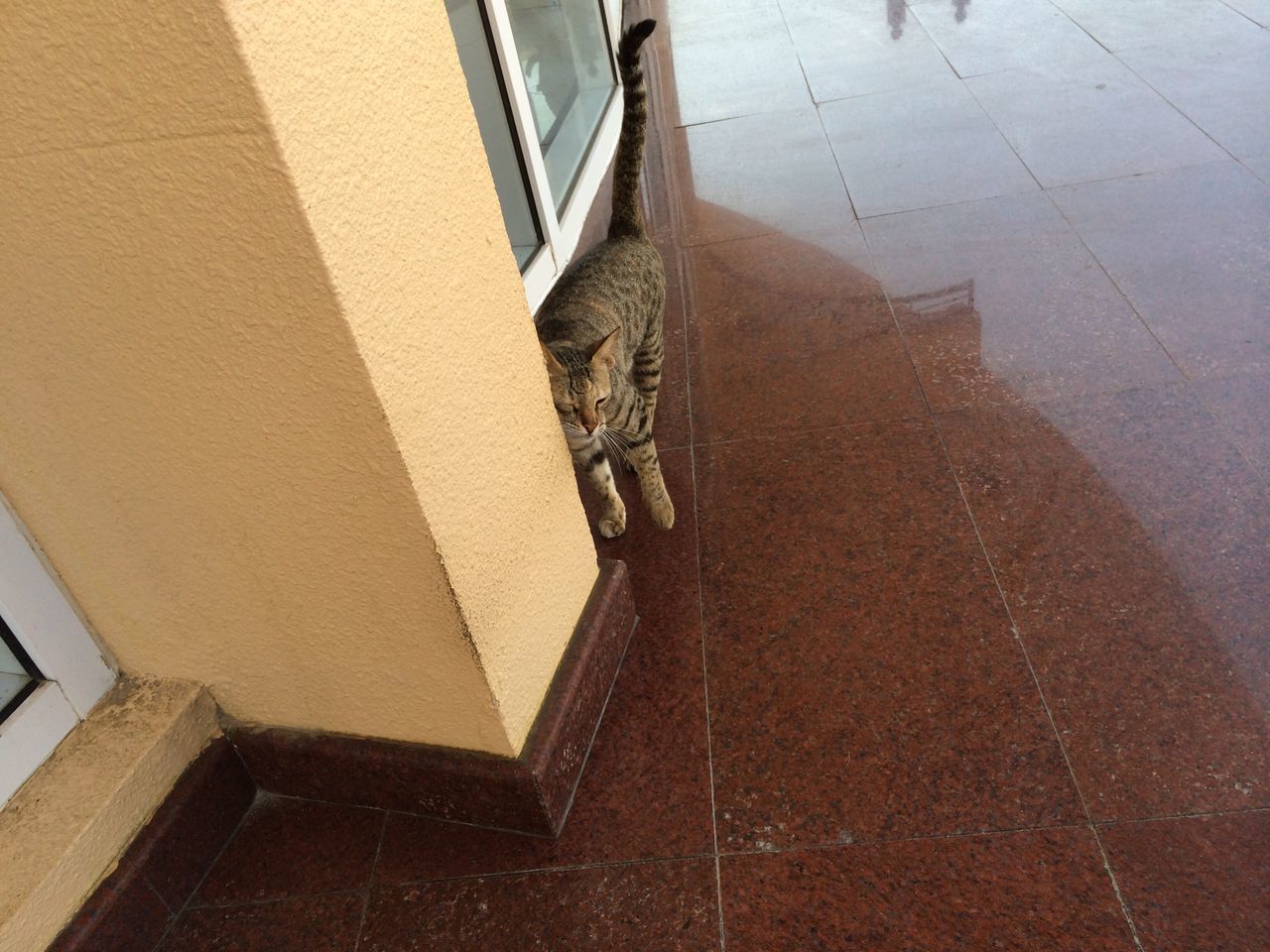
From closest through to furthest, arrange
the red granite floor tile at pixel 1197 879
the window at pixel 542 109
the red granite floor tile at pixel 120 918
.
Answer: the red granite floor tile at pixel 1197 879 → the red granite floor tile at pixel 120 918 → the window at pixel 542 109

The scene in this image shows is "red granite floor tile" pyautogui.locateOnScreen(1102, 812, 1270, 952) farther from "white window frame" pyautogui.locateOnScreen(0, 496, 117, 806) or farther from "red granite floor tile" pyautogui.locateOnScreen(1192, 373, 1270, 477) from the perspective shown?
"white window frame" pyautogui.locateOnScreen(0, 496, 117, 806)

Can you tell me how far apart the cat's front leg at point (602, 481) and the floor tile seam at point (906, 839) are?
0.87 m

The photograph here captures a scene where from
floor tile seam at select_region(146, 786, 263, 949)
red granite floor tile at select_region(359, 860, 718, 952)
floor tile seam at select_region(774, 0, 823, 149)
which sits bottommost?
red granite floor tile at select_region(359, 860, 718, 952)

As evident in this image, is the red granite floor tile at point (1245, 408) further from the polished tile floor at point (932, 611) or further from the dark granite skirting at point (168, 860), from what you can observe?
the dark granite skirting at point (168, 860)

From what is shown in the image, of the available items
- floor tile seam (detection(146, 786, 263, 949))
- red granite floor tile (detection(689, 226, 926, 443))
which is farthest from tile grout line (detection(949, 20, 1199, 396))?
floor tile seam (detection(146, 786, 263, 949))

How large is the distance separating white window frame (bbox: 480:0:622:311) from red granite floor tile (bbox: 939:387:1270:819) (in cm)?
122

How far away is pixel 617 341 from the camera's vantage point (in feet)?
7.04

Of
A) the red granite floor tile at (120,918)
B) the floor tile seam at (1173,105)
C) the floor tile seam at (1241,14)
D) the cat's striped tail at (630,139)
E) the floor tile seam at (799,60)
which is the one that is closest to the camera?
the red granite floor tile at (120,918)

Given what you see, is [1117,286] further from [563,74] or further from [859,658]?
[563,74]

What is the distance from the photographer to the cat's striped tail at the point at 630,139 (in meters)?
2.28

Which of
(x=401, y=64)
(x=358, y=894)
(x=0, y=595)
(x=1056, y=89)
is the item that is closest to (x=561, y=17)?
(x=1056, y=89)

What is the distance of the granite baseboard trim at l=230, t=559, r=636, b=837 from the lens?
5.10 ft

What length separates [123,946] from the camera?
1492mm

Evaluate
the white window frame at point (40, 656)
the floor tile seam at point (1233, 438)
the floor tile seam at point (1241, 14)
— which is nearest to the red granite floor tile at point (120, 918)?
the white window frame at point (40, 656)
